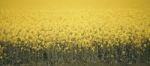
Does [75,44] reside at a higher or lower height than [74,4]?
lower

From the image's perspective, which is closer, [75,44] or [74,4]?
[75,44]

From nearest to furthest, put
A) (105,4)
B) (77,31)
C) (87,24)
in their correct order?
(77,31), (87,24), (105,4)

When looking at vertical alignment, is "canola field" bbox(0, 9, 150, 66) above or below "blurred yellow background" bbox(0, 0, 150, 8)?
below

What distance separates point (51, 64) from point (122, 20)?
9.23 feet

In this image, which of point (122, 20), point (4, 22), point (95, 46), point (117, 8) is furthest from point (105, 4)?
point (95, 46)

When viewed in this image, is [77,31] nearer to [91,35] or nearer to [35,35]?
[91,35]

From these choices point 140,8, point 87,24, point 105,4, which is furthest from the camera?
point 105,4

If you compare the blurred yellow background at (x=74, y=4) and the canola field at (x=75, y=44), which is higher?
the blurred yellow background at (x=74, y=4)

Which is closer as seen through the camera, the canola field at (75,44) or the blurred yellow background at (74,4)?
the canola field at (75,44)

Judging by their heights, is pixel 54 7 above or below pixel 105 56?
above

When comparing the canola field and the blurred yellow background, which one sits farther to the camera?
the blurred yellow background

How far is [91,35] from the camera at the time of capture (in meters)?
8.38

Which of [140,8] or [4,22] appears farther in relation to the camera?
[140,8]

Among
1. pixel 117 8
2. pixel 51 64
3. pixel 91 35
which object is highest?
pixel 117 8
